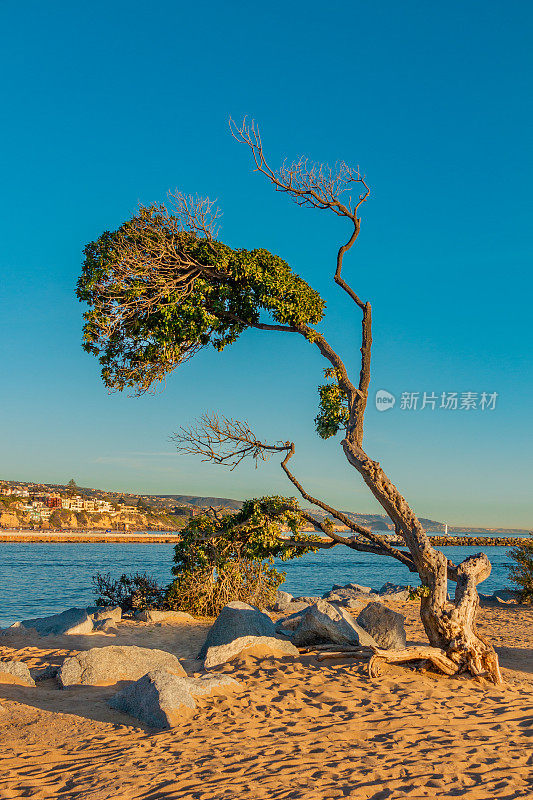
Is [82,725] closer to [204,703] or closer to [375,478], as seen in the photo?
[204,703]

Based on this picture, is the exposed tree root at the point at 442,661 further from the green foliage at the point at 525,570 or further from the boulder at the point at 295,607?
the green foliage at the point at 525,570

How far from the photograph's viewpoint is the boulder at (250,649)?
11.6m

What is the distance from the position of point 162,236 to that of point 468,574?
9.20 metres

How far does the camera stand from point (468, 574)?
1172cm

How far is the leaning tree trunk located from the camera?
35.9 ft

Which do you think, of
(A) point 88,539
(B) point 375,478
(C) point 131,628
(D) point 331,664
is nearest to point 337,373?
(B) point 375,478

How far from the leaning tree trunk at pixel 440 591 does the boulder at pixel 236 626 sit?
12.1ft

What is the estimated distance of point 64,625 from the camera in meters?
16.1

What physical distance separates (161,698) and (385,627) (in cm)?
720

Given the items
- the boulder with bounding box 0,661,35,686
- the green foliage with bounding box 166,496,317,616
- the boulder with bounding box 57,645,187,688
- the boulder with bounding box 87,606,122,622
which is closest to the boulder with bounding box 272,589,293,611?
the green foliage with bounding box 166,496,317,616

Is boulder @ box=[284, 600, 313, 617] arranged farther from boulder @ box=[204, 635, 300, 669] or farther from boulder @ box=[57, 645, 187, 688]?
boulder @ box=[57, 645, 187, 688]

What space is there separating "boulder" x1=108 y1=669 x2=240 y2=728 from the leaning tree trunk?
3.47 m

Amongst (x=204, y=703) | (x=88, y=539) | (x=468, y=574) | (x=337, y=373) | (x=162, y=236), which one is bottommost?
(x=88, y=539)

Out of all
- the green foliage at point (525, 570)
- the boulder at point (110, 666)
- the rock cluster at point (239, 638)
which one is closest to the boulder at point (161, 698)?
the boulder at point (110, 666)
